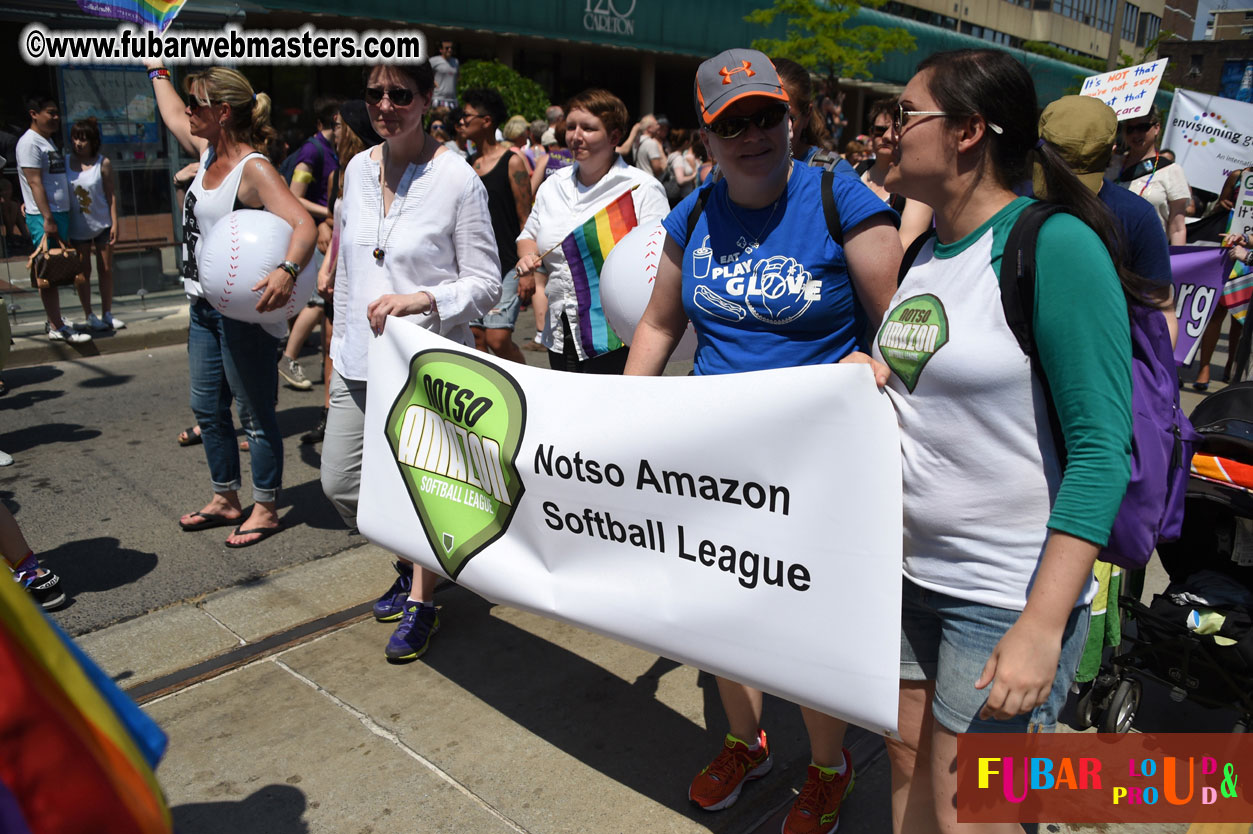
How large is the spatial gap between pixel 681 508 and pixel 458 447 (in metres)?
0.84

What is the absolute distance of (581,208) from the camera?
14.4 ft

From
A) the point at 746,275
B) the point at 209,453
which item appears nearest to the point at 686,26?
the point at 209,453

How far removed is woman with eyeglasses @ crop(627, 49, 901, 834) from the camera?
233cm

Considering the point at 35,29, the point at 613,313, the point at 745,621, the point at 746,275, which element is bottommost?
the point at 745,621

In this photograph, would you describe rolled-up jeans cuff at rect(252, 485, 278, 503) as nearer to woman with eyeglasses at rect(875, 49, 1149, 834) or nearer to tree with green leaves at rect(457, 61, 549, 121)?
woman with eyeglasses at rect(875, 49, 1149, 834)

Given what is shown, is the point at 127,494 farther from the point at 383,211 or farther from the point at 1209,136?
the point at 1209,136

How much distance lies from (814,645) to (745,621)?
0.58ft

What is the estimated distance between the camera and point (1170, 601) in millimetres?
3213

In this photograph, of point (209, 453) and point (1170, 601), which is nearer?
point (1170, 601)

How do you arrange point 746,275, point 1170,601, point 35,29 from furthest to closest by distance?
point 35,29
point 1170,601
point 746,275

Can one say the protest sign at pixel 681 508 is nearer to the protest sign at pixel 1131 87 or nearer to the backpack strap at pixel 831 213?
the backpack strap at pixel 831 213

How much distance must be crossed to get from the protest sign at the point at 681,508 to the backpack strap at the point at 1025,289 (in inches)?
11.9

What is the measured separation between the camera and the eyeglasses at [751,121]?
7.69ft

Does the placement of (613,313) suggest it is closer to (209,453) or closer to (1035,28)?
(209,453)
